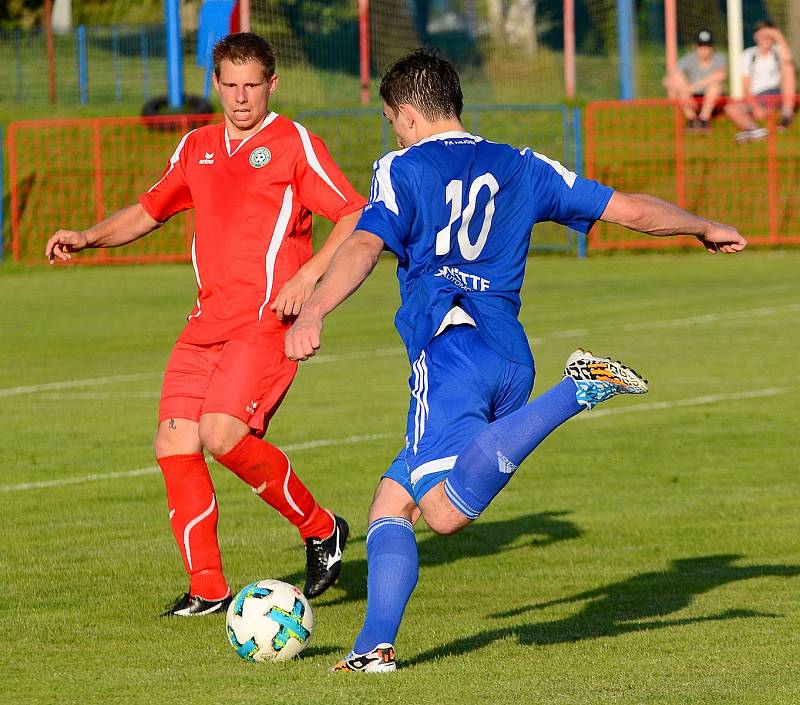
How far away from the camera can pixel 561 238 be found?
1145 inches

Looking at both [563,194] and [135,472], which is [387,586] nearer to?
[563,194]

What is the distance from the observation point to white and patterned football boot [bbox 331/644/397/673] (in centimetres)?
569

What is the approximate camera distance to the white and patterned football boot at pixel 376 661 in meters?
5.69

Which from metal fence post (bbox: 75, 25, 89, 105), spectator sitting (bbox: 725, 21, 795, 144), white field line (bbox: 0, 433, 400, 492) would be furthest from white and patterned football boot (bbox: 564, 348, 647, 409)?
metal fence post (bbox: 75, 25, 89, 105)

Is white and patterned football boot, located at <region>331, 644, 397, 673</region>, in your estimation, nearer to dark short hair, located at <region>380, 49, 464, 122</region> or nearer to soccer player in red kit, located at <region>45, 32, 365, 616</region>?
soccer player in red kit, located at <region>45, 32, 365, 616</region>

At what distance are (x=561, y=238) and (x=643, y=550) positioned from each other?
2074 cm

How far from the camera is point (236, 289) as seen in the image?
7.39 m

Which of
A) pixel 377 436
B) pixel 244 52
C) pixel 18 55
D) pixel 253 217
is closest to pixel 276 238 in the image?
pixel 253 217

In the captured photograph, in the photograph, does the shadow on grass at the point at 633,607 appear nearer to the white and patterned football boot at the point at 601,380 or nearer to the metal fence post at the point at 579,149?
the white and patterned football boot at the point at 601,380

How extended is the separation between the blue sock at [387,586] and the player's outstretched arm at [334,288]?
0.83 m

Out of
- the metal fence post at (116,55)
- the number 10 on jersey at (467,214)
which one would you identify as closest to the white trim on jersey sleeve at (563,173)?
the number 10 on jersey at (467,214)

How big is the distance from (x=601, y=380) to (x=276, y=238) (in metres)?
2.07

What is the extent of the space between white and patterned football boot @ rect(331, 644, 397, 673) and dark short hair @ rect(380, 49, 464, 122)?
69.9 inches

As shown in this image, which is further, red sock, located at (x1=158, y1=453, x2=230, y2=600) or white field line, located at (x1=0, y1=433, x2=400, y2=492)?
white field line, located at (x1=0, y1=433, x2=400, y2=492)
